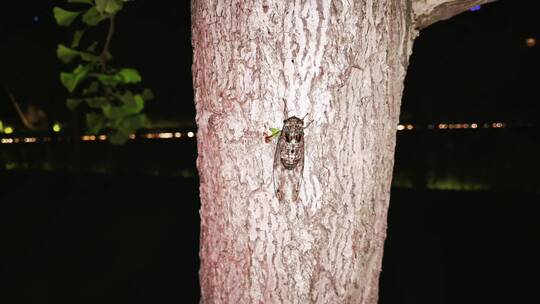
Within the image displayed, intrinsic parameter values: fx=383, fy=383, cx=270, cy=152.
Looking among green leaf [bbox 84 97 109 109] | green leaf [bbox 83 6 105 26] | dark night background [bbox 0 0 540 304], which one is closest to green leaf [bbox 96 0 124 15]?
green leaf [bbox 83 6 105 26]

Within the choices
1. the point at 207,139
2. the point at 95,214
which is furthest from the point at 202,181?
the point at 95,214

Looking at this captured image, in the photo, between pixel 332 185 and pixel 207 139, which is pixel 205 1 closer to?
pixel 207 139

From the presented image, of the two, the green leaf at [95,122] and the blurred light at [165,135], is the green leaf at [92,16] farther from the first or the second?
the blurred light at [165,135]


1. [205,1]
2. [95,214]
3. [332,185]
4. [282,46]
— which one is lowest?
[95,214]

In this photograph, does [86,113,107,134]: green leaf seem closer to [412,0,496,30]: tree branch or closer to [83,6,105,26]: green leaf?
[83,6,105,26]: green leaf

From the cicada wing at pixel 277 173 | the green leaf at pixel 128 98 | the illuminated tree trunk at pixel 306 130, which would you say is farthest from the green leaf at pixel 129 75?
the cicada wing at pixel 277 173

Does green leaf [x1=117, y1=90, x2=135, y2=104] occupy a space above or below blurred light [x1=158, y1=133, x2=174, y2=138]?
above
